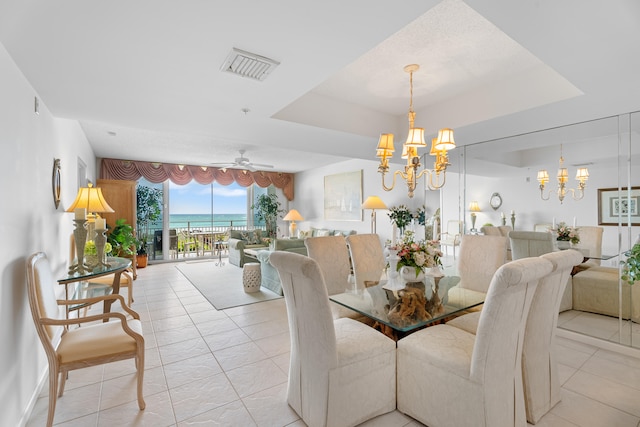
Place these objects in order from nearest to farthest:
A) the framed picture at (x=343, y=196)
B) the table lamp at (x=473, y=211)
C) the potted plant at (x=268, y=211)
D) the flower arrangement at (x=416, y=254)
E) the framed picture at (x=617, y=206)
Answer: the flower arrangement at (x=416, y=254), the framed picture at (x=617, y=206), the table lamp at (x=473, y=211), the framed picture at (x=343, y=196), the potted plant at (x=268, y=211)

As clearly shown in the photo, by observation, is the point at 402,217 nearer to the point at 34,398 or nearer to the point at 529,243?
the point at 529,243

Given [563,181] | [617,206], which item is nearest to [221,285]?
[563,181]

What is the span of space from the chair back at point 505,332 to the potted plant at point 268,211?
7453mm

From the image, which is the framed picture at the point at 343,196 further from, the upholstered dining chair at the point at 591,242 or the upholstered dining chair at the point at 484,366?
the upholstered dining chair at the point at 484,366

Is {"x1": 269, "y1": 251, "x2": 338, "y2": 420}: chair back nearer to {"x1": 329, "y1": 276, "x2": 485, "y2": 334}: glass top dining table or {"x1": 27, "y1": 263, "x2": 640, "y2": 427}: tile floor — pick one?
{"x1": 27, "y1": 263, "x2": 640, "y2": 427}: tile floor

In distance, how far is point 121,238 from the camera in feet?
18.3

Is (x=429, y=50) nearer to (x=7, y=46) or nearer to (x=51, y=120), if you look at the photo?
(x=7, y=46)

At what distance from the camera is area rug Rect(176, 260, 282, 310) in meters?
4.36

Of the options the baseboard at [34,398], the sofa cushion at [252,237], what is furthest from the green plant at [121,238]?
the baseboard at [34,398]

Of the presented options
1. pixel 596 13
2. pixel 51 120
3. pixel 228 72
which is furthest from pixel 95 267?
Answer: pixel 596 13

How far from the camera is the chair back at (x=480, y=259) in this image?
2.79 m

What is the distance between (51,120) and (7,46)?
129cm

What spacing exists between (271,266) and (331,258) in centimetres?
199

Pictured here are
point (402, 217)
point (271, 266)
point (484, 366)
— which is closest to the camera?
point (484, 366)
